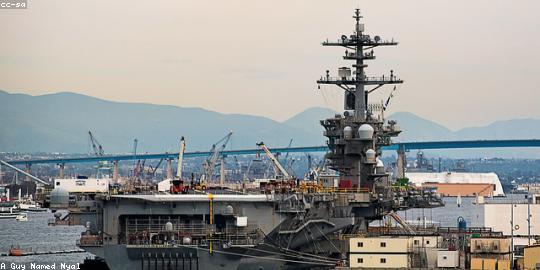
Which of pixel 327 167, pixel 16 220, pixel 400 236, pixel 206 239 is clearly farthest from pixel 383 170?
pixel 16 220

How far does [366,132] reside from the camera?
47656 millimetres

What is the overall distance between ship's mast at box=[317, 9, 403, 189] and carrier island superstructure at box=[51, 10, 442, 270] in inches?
8.1

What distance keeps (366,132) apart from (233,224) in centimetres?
812

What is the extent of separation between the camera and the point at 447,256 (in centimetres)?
4066

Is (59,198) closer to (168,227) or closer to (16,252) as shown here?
(168,227)

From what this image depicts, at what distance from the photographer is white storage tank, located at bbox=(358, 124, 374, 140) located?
47.7 meters

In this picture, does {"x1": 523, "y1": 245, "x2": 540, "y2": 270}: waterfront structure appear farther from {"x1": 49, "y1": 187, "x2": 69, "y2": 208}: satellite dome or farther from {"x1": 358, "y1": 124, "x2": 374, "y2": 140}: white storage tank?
{"x1": 49, "y1": 187, "x2": 69, "y2": 208}: satellite dome

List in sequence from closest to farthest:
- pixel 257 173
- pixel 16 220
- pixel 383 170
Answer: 1. pixel 383 170
2. pixel 16 220
3. pixel 257 173

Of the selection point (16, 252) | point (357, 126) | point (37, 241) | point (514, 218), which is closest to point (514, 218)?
point (514, 218)

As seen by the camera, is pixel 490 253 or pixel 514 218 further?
pixel 514 218

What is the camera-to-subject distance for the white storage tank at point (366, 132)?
4766cm

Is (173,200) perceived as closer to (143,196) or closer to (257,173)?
(143,196)

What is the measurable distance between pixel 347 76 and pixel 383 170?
12.5ft

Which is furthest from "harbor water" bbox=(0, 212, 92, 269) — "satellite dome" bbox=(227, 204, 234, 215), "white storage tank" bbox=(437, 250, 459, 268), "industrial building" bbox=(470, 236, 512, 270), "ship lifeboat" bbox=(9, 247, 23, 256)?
"industrial building" bbox=(470, 236, 512, 270)
